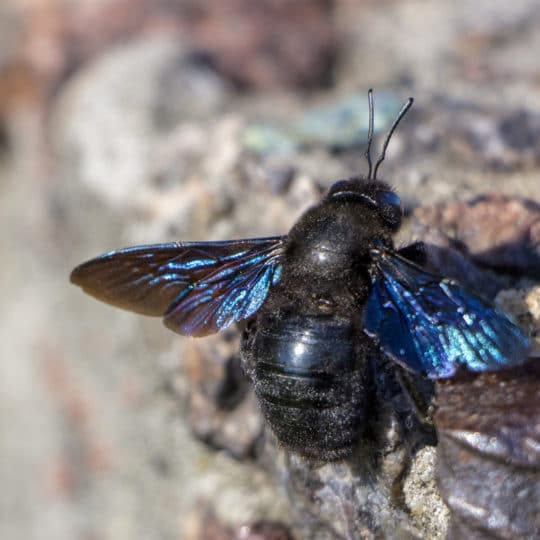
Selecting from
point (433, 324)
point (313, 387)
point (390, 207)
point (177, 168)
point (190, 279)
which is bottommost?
point (313, 387)

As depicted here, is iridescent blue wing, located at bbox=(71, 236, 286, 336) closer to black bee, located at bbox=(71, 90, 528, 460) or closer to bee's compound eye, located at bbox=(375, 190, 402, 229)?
black bee, located at bbox=(71, 90, 528, 460)

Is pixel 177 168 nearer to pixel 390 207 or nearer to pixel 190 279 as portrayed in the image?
pixel 190 279

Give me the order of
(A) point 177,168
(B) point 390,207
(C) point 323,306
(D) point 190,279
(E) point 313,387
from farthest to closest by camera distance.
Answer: (A) point 177,168 < (D) point 190,279 < (B) point 390,207 < (C) point 323,306 < (E) point 313,387

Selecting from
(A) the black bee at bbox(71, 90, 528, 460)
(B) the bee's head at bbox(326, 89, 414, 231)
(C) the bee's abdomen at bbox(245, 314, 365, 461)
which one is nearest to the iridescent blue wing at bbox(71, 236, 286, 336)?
(A) the black bee at bbox(71, 90, 528, 460)

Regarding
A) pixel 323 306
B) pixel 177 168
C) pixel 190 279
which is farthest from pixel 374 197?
pixel 177 168

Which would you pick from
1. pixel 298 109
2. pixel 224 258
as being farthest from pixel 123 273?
pixel 298 109

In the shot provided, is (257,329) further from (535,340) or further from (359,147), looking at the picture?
(359,147)
